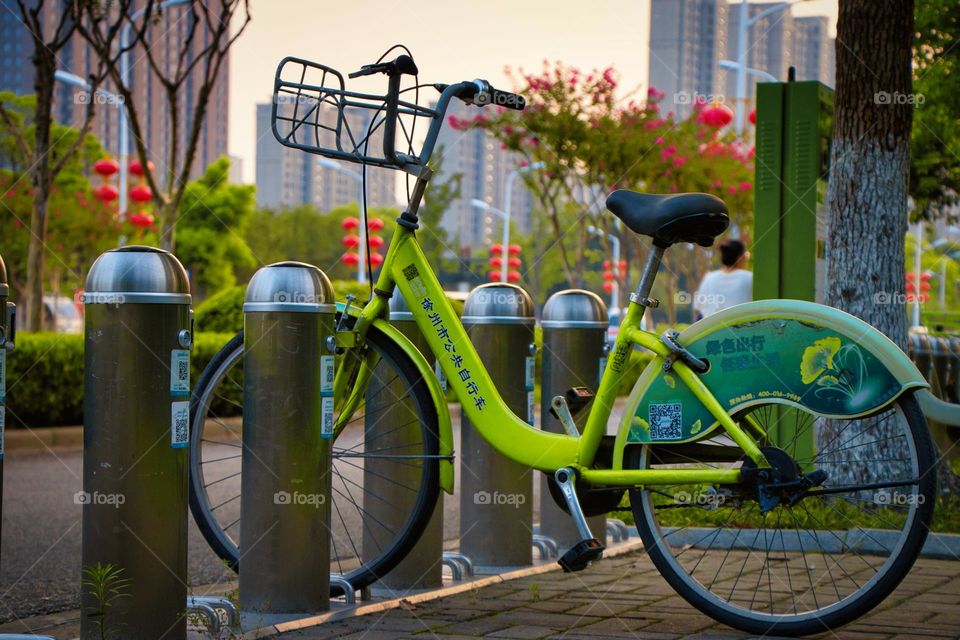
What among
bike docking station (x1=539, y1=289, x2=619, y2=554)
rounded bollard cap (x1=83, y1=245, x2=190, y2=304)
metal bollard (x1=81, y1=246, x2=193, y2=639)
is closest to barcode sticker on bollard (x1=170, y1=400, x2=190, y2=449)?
metal bollard (x1=81, y1=246, x2=193, y2=639)

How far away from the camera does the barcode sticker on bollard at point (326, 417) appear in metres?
4.36

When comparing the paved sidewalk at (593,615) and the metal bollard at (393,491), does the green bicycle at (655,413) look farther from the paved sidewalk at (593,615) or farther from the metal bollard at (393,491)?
the paved sidewalk at (593,615)

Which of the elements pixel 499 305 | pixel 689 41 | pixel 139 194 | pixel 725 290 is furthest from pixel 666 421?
pixel 689 41

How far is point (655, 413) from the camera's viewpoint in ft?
14.0

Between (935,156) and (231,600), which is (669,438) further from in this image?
(935,156)

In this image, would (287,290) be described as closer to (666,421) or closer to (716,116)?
(666,421)

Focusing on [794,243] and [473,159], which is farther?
[473,159]

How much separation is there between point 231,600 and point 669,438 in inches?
60.6

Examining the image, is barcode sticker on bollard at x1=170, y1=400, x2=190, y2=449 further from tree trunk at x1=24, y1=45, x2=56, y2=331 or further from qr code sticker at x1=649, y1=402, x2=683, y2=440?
tree trunk at x1=24, y1=45, x2=56, y2=331

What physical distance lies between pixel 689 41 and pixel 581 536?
32577 mm

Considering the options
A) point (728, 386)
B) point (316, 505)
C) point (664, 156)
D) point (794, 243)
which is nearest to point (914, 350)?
point (794, 243)

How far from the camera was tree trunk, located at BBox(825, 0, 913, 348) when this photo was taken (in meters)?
6.29

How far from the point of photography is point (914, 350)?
25.2ft

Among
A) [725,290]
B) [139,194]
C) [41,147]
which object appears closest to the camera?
[725,290]
